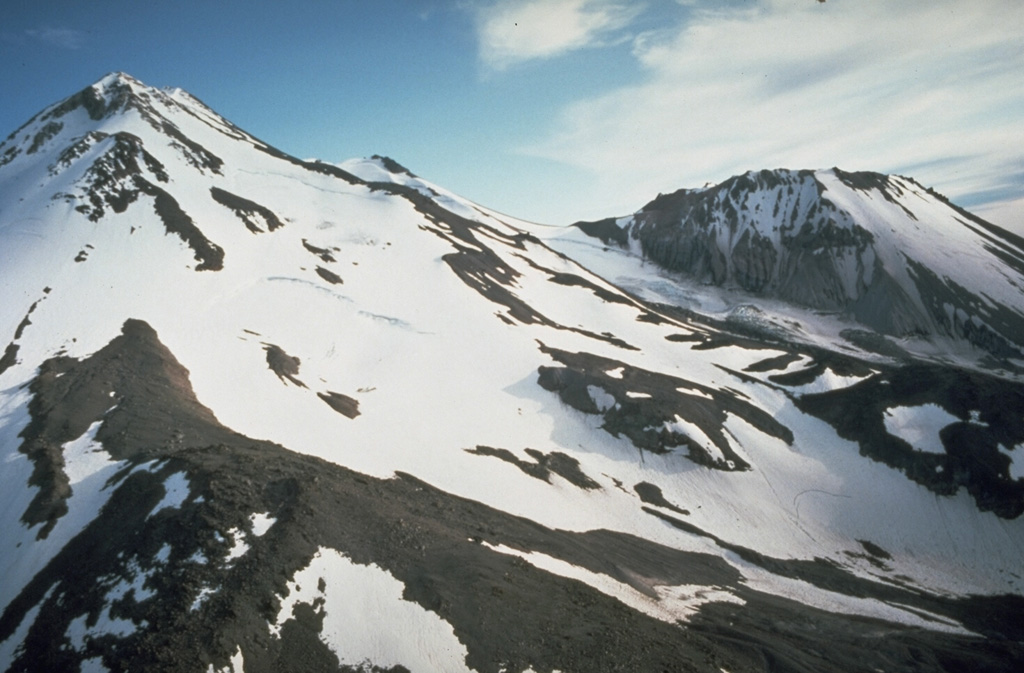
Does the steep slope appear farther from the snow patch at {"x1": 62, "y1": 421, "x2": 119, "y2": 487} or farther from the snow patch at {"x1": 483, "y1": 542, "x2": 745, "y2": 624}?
the snow patch at {"x1": 62, "y1": 421, "x2": 119, "y2": 487}

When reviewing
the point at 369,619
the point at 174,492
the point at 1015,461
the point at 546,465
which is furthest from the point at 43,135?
the point at 1015,461

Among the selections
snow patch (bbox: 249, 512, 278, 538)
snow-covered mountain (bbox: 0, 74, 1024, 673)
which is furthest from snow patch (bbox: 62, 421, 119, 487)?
snow patch (bbox: 249, 512, 278, 538)

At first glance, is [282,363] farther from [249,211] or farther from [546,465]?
[249,211]

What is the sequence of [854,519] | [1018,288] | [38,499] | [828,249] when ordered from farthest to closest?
[828,249]
[1018,288]
[854,519]
[38,499]

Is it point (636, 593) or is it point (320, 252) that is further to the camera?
point (320, 252)

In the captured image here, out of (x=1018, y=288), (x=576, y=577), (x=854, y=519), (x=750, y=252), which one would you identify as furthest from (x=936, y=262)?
(x=576, y=577)

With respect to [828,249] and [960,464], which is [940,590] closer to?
[960,464]
